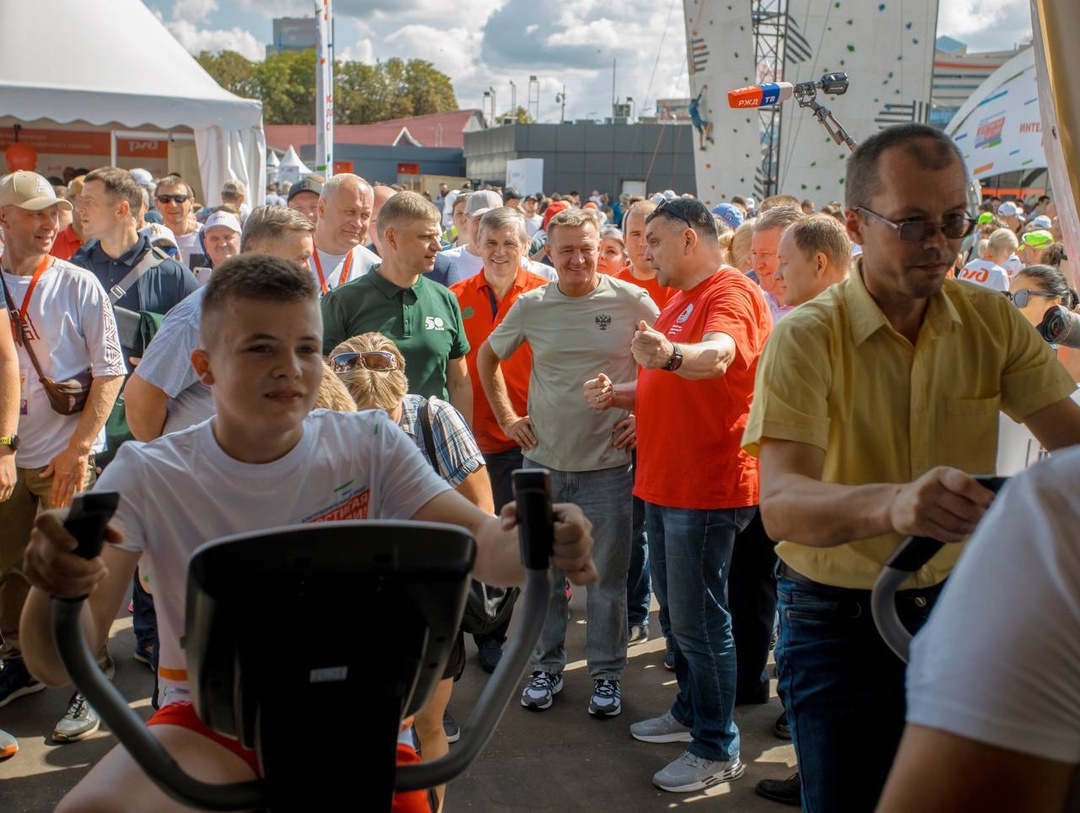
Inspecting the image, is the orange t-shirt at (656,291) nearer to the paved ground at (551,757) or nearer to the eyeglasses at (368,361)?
the paved ground at (551,757)

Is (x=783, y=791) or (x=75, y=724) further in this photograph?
(x=75, y=724)

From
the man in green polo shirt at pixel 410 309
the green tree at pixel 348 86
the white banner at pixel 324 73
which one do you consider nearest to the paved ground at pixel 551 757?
the man in green polo shirt at pixel 410 309

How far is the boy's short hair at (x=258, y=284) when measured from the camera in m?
2.18

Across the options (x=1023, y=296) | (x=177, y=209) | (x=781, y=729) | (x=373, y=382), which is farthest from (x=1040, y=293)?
(x=177, y=209)

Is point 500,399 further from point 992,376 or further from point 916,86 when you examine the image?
point 916,86

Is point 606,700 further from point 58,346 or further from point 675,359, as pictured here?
point 58,346

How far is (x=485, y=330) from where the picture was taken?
5.91 meters

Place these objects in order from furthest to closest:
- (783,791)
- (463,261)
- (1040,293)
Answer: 1. (463,261)
2. (783,791)
3. (1040,293)

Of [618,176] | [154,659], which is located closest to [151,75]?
[154,659]

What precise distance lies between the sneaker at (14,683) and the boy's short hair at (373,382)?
258 centimetres

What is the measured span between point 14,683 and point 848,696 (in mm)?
4050

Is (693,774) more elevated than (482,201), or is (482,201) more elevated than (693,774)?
(482,201)

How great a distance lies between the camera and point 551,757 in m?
4.65

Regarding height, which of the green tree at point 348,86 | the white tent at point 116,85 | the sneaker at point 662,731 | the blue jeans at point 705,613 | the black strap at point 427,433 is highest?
the green tree at point 348,86
